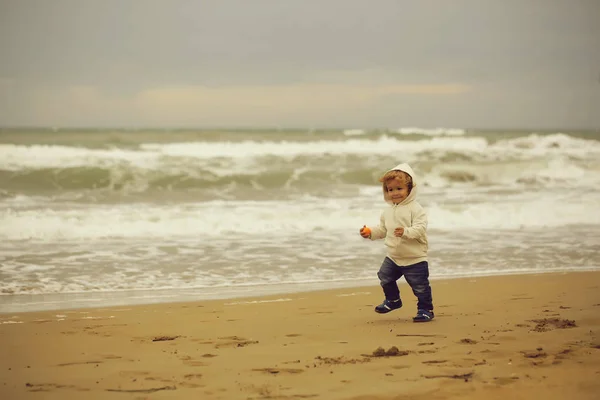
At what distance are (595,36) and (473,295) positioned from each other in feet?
45.1

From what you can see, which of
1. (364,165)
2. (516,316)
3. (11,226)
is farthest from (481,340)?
(364,165)

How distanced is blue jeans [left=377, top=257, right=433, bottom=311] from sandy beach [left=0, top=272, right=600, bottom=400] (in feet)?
0.60

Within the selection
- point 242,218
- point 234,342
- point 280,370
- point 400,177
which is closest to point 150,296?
point 234,342

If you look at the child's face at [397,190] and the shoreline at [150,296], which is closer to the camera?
the child's face at [397,190]

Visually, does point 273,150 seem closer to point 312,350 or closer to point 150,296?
point 150,296

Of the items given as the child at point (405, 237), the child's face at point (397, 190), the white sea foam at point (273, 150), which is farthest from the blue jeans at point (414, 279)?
the white sea foam at point (273, 150)

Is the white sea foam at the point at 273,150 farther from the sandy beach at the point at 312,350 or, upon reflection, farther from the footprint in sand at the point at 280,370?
the footprint in sand at the point at 280,370

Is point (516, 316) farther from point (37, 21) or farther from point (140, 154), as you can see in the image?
point (140, 154)

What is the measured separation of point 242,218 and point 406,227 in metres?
7.64

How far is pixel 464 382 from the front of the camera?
349 cm

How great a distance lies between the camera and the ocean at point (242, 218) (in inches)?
301

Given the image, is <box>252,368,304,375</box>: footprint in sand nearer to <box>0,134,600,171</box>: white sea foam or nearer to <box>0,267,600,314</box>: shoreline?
<box>0,267,600,314</box>: shoreline

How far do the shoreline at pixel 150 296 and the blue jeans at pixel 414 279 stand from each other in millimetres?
1802

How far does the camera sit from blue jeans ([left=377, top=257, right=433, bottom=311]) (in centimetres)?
508
